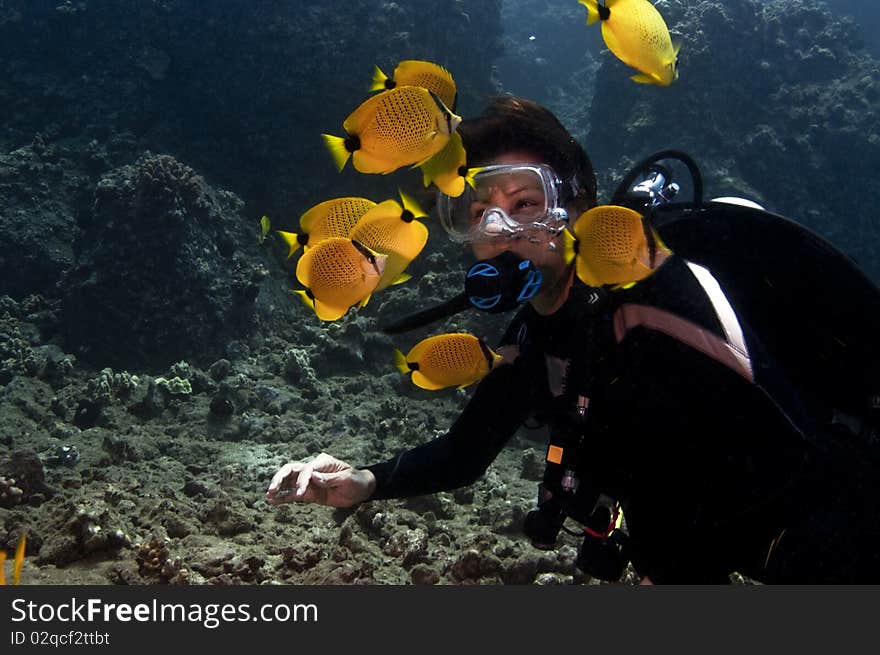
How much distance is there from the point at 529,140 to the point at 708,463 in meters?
1.83

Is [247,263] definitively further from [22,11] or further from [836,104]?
[836,104]

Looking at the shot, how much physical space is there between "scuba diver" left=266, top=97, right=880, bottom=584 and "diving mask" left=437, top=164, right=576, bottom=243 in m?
0.02

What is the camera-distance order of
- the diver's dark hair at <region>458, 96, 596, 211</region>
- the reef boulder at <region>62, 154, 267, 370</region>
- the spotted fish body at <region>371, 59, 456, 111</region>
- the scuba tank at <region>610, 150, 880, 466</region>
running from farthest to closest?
1. the reef boulder at <region>62, 154, 267, 370</region>
2. the diver's dark hair at <region>458, 96, 596, 211</region>
3. the spotted fish body at <region>371, 59, 456, 111</region>
4. the scuba tank at <region>610, 150, 880, 466</region>

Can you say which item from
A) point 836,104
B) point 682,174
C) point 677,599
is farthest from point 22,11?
point 836,104

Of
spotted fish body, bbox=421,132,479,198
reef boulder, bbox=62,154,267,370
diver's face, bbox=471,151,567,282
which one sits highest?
spotted fish body, bbox=421,132,479,198

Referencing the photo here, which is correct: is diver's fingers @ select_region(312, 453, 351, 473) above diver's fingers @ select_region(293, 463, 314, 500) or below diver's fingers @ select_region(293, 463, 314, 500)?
below

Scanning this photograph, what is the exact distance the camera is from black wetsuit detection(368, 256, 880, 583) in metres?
1.78

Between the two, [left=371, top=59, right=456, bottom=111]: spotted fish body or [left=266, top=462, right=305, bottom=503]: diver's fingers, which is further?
[left=371, top=59, right=456, bottom=111]: spotted fish body

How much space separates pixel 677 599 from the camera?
201cm

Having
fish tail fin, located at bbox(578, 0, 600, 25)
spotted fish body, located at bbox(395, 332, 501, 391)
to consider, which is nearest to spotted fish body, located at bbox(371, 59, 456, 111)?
fish tail fin, located at bbox(578, 0, 600, 25)

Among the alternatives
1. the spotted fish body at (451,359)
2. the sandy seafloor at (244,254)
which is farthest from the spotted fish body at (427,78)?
the sandy seafloor at (244,254)

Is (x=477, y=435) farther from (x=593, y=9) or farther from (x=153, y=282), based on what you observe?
(x=153, y=282)

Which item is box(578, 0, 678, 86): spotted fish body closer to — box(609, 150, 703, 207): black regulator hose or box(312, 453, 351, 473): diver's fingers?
box(609, 150, 703, 207): black regulator hose

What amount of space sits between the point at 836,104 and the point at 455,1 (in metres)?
10.7
